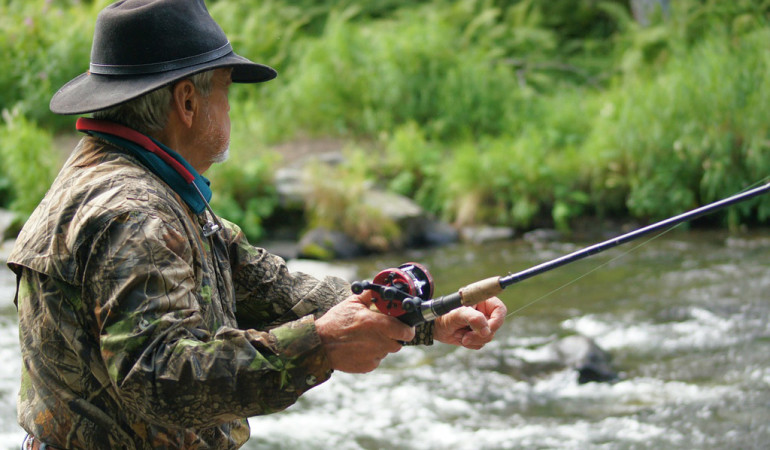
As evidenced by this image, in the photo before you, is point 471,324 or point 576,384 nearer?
point 471,324

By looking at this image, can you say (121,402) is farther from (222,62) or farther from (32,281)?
(222,62)

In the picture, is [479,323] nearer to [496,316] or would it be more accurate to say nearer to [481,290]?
[481,290]

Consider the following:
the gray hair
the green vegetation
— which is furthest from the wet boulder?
the gray hair

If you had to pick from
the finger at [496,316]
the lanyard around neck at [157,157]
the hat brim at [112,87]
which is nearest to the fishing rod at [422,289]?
the finger at [496,316]

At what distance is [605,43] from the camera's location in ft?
51.2

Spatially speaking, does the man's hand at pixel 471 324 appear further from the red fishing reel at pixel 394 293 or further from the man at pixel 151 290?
the red fishing reel at pixel 394 293

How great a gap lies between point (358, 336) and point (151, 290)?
0.43 m

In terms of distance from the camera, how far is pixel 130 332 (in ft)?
5.69

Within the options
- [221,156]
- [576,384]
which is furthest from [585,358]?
[221,156]

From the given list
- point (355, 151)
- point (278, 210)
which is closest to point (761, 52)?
point (355, 151)

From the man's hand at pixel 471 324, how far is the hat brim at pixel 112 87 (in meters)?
0.80

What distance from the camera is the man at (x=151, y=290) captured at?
69.0 inches

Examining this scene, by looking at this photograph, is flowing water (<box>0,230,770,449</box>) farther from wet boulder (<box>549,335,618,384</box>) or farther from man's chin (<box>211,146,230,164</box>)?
man's chin (<box>211,146,230,164</box>)

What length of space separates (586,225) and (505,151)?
1.34 meters
